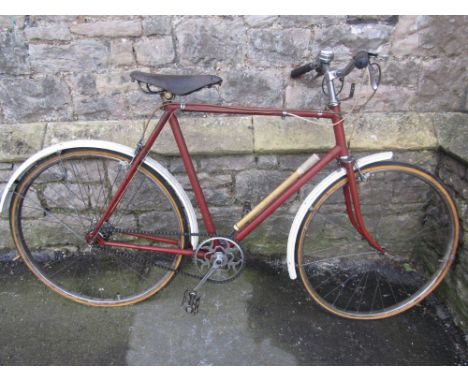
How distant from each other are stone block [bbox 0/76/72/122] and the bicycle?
353 millimetres

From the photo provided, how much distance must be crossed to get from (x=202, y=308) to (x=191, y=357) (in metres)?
0.35

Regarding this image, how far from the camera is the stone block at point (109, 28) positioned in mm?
2164

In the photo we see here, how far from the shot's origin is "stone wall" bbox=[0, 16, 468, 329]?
2186 mm

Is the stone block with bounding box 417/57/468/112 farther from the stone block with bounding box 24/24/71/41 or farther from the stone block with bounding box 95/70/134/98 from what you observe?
the stone block with bounding box 24/24/71/41

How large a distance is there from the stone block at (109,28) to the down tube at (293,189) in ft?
Result: 4.49

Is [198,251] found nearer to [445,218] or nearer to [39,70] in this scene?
[39,70]

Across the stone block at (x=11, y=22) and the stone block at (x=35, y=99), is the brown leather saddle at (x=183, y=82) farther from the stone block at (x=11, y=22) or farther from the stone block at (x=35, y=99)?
the stone block at (x=11, y=22)

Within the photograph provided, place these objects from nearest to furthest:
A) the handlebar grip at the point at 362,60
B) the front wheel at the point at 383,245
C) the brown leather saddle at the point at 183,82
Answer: the handlebar grip at the point at 362,60, the brown leather saddle at the point at 183,82, the front wheel at the point at 383,245

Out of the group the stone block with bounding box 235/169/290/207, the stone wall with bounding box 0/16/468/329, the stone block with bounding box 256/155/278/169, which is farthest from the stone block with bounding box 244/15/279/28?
the stone block with bounding box 235/169/290/207

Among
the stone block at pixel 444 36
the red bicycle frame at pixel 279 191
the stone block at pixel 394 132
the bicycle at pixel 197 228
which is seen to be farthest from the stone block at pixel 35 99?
the stone block at pixel 444 36

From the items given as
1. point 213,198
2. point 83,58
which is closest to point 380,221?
point 213,198

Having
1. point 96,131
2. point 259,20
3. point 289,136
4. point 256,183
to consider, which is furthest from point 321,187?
point 96,131

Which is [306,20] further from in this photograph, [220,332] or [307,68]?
[220,332]

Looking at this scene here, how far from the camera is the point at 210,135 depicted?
7.79 feet
